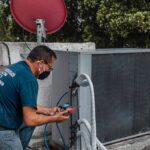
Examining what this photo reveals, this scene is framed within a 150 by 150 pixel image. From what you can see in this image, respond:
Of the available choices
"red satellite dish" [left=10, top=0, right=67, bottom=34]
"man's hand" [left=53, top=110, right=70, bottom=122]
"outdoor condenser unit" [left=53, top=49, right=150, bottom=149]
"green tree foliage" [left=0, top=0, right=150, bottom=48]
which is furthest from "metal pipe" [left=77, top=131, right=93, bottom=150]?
"green tree foliage" [left=0, top=0, right=150, bottom=48]

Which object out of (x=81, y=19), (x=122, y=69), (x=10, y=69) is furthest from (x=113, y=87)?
(x=81, y=19)

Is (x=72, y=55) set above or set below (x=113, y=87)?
above

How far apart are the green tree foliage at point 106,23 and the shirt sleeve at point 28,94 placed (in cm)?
581

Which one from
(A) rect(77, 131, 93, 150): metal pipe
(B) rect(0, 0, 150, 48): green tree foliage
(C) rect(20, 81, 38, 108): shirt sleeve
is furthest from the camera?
(B) rect(0, 0, 150, 48): green tree foliage

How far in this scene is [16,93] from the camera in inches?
152

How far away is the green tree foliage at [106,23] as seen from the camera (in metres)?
10.5

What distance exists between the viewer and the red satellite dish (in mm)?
5465

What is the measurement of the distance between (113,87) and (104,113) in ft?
1.22

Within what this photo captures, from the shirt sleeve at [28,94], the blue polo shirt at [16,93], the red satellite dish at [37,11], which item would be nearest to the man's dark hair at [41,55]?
the blue polo shirt at [16,93]

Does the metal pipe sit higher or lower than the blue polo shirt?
lower

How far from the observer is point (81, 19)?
41.9 feet

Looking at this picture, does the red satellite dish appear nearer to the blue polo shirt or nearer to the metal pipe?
the metal pipe

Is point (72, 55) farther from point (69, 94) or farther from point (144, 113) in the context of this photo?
point (144, 113)

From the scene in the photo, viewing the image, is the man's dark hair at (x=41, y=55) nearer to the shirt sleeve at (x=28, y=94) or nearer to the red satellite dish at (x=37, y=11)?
the shirt sleeve at (x=28, y=94)
